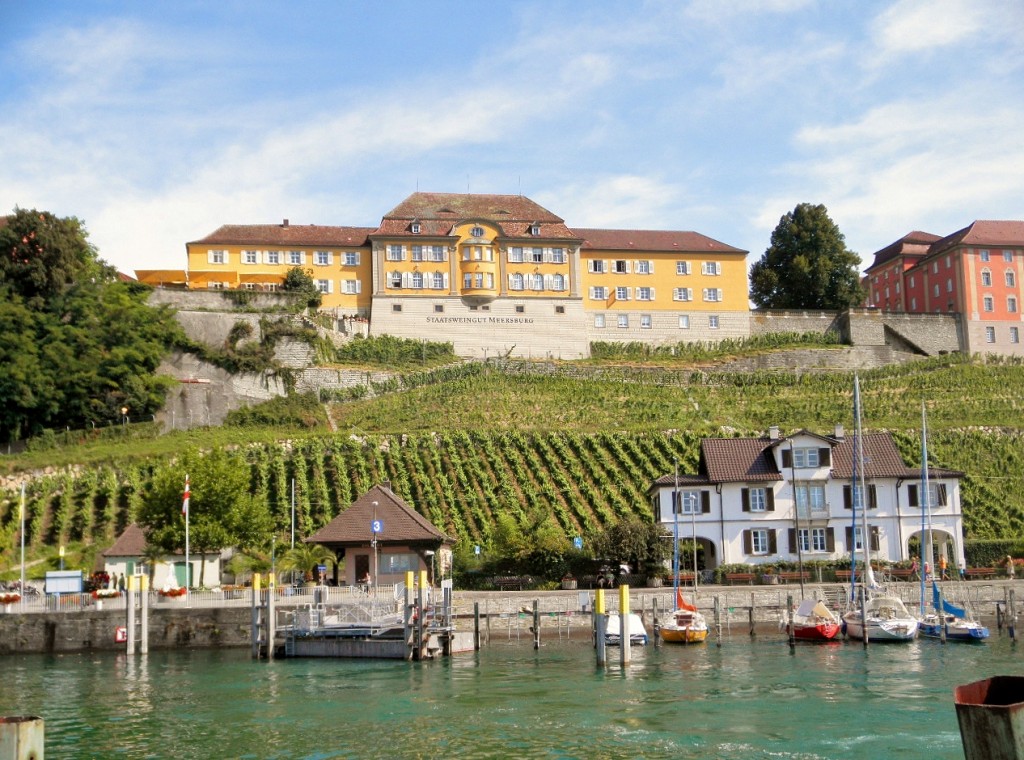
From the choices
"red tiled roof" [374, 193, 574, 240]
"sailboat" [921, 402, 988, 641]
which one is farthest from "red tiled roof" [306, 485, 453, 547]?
"red tiled roof" [374, 193, 574, 240]

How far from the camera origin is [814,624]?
4188 cm

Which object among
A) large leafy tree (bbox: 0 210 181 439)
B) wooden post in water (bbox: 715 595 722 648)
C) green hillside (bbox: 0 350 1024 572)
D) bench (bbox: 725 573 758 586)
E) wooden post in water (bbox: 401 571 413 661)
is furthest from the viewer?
large leafy tree (bbox: 0 210 181 439)

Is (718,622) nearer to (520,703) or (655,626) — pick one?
(655,626)

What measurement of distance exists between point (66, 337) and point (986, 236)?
7161 centimetres

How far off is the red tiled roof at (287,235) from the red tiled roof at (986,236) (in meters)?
47.8

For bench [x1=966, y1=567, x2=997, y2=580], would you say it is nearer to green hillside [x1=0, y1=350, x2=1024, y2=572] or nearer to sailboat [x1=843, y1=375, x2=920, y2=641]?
green hillside [x1=0, y1=350, x2=1024, y2=572]

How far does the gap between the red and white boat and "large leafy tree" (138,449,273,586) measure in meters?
23.0

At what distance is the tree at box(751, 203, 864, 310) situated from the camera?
100125 millimetres

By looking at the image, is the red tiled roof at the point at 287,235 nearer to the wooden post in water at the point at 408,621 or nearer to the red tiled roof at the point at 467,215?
the red tiled roof at the point at 467,215

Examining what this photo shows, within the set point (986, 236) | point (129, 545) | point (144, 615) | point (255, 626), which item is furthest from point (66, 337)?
point (986, 236)

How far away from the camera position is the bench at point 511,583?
51.3 m

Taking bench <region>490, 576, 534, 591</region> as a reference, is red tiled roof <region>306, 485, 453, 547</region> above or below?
above

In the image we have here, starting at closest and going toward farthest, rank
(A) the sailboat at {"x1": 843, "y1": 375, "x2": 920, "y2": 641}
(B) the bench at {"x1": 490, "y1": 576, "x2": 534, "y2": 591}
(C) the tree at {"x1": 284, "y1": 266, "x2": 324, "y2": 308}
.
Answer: (A) the sailboat at {"x1": 843, "y1": 375, "x2": 920, "y2": 641}
(B) the bench at {"x1": 490, "y1": 576, "x2": 534, "y2": 591}
(C) the tree at {"x1": 284, "y1": 266, "x2": 324, "y2": 308}

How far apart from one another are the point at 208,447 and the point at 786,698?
1788 inches
